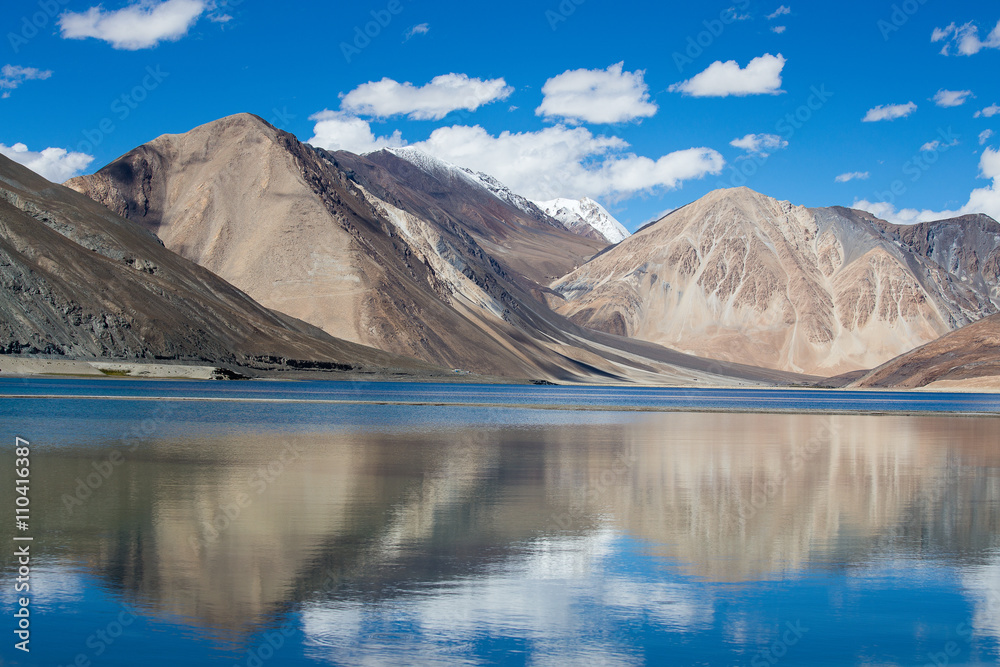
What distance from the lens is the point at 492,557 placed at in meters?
15.8

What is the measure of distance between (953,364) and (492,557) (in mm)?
164540

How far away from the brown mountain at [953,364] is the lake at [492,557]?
132446 millimetres

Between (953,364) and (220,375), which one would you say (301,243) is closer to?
(220,375)

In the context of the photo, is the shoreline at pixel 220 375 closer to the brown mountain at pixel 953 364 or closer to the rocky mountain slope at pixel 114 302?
the brown mountain at pixel 953 364

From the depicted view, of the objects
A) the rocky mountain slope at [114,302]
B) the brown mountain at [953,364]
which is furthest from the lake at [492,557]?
the brown mountain at [953,364]

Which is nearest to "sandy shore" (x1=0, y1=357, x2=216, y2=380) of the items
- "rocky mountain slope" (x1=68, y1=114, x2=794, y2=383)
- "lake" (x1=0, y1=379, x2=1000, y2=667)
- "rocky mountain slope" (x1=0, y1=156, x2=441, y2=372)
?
"rocky mountain slope" (x1=0, y1=156, x2=441, y2=372)

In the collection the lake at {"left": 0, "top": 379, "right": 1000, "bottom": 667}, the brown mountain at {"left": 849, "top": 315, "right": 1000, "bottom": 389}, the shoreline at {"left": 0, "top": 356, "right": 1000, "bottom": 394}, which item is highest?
the brown mountain at {"left": 849, "top": 315, "right": 1000, "bottom": 389}

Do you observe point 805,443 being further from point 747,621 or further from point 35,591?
point 35,591

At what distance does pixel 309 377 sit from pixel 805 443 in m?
89.7

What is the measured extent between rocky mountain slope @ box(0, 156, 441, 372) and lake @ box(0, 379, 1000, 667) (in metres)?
69.0

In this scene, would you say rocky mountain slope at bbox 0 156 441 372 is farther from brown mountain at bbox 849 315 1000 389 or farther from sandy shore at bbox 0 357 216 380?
brown mountain at bbox 849 315 1000 389

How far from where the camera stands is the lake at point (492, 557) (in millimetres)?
11406

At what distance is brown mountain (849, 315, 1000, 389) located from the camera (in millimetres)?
153300

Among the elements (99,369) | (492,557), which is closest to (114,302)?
(99,369)
